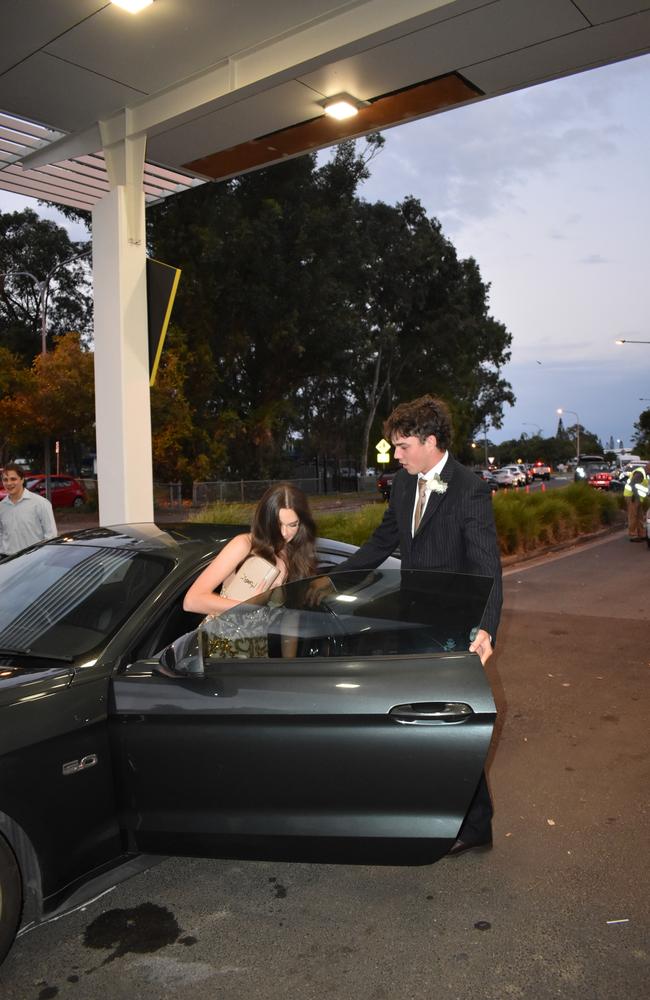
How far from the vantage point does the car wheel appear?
2613 mm

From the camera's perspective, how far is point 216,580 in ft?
11.5

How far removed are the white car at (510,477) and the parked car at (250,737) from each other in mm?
52202

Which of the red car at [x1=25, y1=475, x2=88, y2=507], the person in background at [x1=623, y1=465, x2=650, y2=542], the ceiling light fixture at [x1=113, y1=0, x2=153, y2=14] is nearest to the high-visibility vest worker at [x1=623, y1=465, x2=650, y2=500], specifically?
the person in background at [x1=623, y1=465, x2=650, y2=542]

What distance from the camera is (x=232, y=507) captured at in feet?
43.2

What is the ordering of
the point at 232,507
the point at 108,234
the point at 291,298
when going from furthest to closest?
the point at 291,298 < the point at 232,507 < the point at 108,234

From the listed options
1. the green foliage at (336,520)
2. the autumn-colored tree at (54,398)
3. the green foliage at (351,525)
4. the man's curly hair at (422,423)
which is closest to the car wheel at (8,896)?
the man's curly hair at (422,423)

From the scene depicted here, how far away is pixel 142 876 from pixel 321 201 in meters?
33.9

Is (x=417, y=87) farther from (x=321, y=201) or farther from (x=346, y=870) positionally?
(x=321, y=201)

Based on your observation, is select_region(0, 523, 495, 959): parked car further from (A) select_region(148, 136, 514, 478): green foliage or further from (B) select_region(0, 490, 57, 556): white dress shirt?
(A) select_region(148, 136, 514, 478): green foliage

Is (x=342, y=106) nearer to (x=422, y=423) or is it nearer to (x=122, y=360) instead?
(x=122, y=360)

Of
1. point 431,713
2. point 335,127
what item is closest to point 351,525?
point 335,127

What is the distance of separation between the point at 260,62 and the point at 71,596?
463 centimetres

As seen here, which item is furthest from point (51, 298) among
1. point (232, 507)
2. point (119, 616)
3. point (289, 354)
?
point (119, 616)

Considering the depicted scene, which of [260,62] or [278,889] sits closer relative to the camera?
[278,889]
